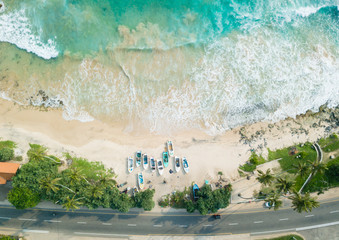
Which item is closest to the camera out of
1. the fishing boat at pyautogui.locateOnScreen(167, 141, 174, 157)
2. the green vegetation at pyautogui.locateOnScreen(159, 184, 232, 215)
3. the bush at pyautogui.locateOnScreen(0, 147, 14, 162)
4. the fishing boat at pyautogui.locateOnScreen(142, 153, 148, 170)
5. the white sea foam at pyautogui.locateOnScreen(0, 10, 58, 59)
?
the green vegetation at pyautogui.locateOnScreen(159, 184, 232, 215)

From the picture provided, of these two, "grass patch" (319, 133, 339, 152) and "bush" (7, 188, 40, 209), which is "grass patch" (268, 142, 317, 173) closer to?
"grass patch" (319, 133, 339, 152)

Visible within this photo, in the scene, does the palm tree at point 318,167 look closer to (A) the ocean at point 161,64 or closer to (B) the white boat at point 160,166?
(A) the ocean at point 161,64

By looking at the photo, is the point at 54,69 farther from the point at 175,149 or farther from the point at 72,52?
the point at 175,149

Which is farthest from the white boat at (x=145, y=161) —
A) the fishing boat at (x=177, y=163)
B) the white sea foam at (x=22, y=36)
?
the white sea foam at (x=22, y=36)

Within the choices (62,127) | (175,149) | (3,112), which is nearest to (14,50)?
(3,112)

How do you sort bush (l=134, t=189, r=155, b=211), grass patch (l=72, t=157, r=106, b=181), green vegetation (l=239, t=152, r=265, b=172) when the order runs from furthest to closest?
green vegetation (l=239, t=152, r=265, b=172), grass patch (l=72, t=157, r=106, b=181), bush (l=134, t=189, r=155, b=211)

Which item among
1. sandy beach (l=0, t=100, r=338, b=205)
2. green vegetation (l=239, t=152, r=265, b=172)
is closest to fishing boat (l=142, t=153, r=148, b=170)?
sandy beach (l=0, t=100, r=338, b=205)

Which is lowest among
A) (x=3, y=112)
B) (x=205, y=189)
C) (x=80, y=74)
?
(x=205, y=189)
